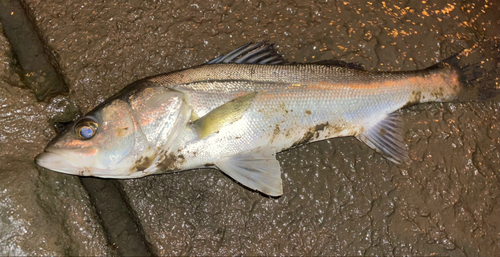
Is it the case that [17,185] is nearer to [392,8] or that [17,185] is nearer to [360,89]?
[360,89]

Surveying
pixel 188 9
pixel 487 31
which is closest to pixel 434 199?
pixel 487 31

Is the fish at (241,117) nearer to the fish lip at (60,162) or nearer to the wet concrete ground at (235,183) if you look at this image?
the fish lip at (60,162)

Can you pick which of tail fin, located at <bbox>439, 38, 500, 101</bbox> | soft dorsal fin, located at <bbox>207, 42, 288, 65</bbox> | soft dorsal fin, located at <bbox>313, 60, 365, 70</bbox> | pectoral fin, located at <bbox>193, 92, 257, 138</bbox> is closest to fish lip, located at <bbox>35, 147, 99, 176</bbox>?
pectoral fin, located at <bbox>193, 92, 257, 138</bbox>

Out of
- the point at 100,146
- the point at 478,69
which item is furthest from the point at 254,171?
the point at 478,69

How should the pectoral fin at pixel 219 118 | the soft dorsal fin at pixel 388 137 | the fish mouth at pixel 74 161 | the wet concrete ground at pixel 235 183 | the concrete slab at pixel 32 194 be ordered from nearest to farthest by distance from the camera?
the fish mouth at pixel 74 161 → the pectoral fin at pixel 219 118 → the concrete slab at pixel 32 194 → the wet concrete ground at pixel 235 183 → the soft dorsal fin at pixel 388 137

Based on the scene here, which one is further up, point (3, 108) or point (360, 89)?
point (3, 108)

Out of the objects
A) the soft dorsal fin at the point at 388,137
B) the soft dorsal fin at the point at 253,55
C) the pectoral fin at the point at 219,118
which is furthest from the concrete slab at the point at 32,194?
the soft dorsal fin at the point at 388,137
